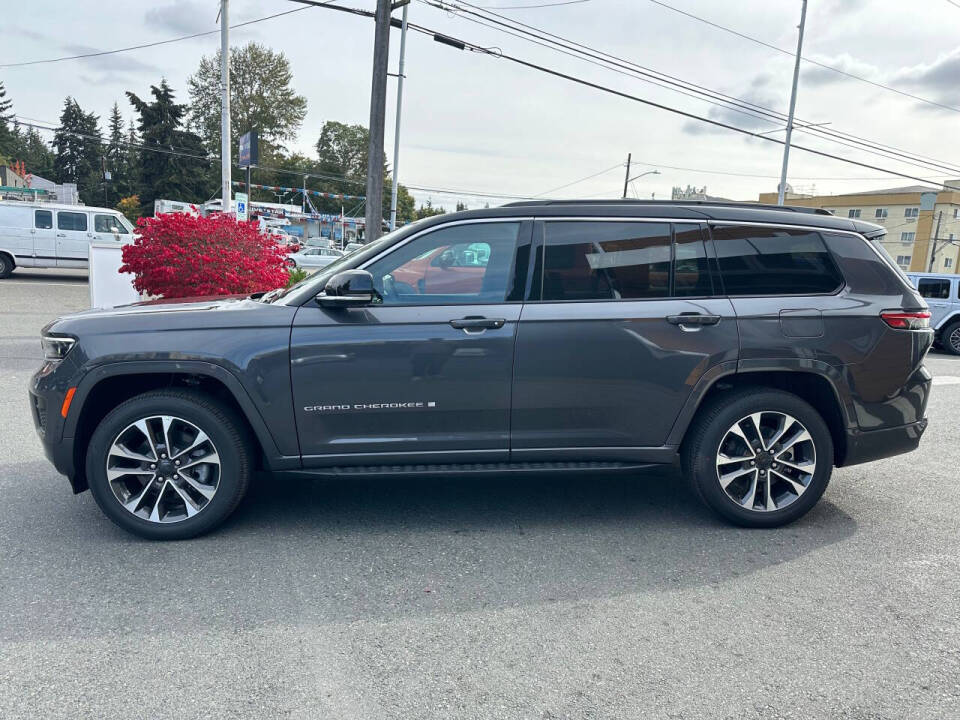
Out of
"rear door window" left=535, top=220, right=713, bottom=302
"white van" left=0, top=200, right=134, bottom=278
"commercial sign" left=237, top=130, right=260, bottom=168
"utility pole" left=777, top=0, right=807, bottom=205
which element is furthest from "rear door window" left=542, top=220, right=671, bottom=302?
"utility pole" left=777, top=0, right=807, bottom=205

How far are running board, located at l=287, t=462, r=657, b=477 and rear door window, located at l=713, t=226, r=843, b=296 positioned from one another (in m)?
1.23

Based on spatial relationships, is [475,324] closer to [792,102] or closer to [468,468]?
[468,468]

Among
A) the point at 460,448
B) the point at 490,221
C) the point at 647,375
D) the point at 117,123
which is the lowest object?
the point at 460,448

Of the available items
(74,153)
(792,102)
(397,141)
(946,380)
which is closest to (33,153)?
(74,153)

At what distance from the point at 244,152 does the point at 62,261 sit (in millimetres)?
5812

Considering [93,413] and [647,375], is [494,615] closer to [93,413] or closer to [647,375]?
[647,375]

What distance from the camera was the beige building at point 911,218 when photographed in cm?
6488

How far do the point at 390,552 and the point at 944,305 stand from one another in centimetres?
1637

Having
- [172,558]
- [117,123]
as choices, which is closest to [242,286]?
[172,558]

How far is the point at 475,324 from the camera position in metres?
3.93

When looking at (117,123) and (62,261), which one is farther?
(117,123)

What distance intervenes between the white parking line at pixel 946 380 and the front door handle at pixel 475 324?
881 centimetres

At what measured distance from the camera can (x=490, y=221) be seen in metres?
4.12

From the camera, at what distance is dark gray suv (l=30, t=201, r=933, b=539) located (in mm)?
3863
